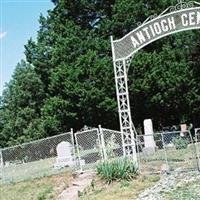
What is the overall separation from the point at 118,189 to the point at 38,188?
4.87 m

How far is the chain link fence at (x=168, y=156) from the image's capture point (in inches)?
686

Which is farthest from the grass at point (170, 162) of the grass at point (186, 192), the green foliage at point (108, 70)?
the green foliage at point (108, 70)

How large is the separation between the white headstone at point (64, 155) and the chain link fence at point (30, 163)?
227mm

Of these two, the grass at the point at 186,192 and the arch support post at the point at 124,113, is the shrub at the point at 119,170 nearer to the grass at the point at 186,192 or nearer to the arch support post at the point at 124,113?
the arch support post at the point at 124,113

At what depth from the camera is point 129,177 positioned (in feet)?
53.6

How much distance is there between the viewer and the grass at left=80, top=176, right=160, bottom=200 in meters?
14.2

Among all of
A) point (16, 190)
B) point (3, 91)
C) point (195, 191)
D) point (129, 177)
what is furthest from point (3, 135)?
point (195, 191)

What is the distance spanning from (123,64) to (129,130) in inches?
101

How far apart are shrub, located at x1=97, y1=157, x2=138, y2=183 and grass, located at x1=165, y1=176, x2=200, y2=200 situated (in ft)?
8.55

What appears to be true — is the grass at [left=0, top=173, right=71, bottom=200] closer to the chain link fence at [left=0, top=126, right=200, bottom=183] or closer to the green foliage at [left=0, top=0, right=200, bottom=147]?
the chain link fence at [left=0, top=126, right=200, bottom=183]

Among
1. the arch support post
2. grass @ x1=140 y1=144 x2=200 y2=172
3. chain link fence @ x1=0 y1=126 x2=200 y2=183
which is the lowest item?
grass @ x1=140 y1=144 x2=200 y2=172

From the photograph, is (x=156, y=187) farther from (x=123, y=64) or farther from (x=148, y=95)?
(x=148, y=95)

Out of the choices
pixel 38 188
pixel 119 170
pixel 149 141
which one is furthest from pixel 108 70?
pixel 119 170

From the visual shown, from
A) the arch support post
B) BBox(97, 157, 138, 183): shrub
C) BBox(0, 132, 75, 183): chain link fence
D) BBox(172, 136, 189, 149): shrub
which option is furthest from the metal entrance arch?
BBox(172, 136, 189, 149): shrub
